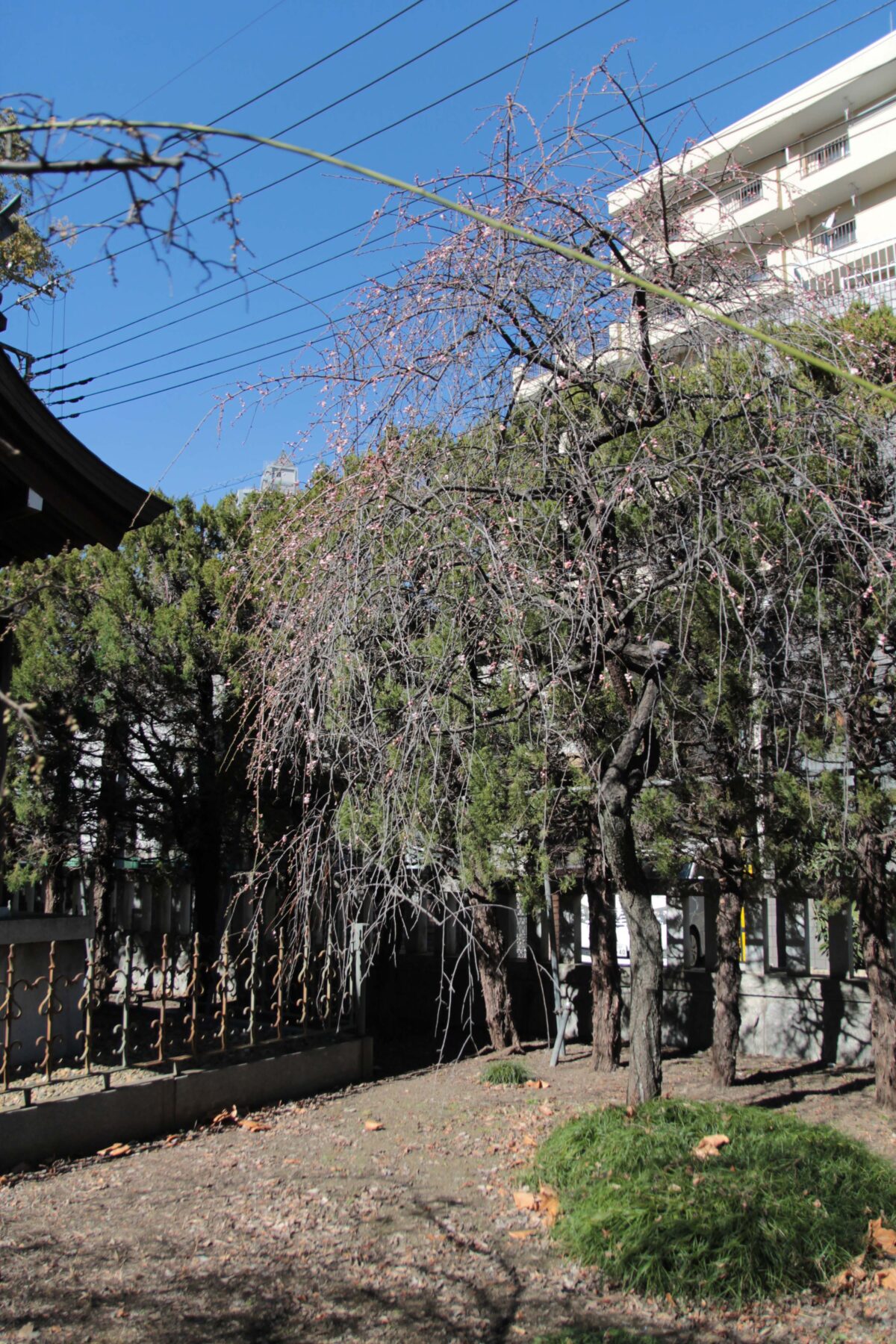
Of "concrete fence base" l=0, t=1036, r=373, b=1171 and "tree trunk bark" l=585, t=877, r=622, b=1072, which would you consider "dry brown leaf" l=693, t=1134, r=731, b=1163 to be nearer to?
"tree trunk bark" l=585, t=877, r=622, b=1072

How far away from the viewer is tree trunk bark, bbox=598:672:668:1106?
5039 millimetres

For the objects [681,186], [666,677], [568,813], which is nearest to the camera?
[681,186]

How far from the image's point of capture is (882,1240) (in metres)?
3.69

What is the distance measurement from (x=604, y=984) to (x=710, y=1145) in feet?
8.44

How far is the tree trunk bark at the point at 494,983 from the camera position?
7.59 meters

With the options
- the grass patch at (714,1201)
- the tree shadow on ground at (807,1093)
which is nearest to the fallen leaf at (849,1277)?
the grass patch at (714,1201)

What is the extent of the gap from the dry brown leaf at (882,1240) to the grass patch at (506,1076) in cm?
313

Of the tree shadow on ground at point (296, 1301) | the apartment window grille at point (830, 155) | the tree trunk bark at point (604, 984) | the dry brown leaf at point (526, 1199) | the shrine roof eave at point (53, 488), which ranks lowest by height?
the tree shadow on ground at point (296, 1301)

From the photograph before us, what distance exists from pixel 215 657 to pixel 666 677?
13.6 feet

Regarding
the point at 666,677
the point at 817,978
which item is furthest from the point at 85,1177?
the point at 817,978

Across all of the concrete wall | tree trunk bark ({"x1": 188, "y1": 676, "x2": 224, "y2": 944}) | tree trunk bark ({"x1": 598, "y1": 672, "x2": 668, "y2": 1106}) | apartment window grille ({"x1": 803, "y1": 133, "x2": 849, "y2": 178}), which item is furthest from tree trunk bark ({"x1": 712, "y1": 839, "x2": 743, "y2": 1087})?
apartment window grille ({"x1": 803, "y1": 133, "x2": 849, "y2": 178})

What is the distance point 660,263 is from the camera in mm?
5379

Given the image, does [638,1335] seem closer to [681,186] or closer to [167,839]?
[681,186]

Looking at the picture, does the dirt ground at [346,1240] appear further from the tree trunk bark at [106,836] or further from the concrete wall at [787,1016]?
the tree trunk bark at [106,836]
